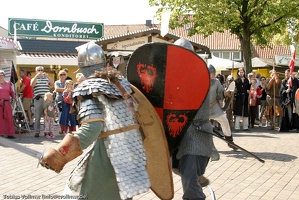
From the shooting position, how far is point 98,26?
2636 cm

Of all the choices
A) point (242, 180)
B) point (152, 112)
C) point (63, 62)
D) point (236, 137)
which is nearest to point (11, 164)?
point (242, 180)

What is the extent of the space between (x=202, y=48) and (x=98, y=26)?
42.7ft

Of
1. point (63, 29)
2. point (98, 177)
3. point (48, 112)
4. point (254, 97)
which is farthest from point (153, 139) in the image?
point (63, 29)

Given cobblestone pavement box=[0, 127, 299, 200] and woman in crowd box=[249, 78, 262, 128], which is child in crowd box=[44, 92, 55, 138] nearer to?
cobblestone pavement box=[0, 127, 299, 200]

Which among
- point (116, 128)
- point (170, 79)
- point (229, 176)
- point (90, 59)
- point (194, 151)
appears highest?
point (90, 59)

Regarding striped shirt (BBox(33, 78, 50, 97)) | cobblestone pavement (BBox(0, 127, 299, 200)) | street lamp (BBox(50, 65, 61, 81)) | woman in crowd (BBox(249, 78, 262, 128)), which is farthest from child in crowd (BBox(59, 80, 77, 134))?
street lamp (BBox(50, 65, 61, 81))

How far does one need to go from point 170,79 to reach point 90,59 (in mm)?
720

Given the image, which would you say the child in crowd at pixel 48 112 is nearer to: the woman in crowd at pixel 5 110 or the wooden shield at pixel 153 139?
the woman in crowd at pixel 5 110

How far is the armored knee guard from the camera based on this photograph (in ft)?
8.04

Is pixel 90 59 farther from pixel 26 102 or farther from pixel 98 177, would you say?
pixel 26 102

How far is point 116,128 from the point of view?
9.18 ft

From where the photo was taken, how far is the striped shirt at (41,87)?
10.3 m

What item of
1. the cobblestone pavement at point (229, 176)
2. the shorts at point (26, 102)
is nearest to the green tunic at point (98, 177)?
the cobblestone pavement at point (229, 176)

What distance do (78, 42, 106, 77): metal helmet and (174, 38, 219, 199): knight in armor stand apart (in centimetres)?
92
